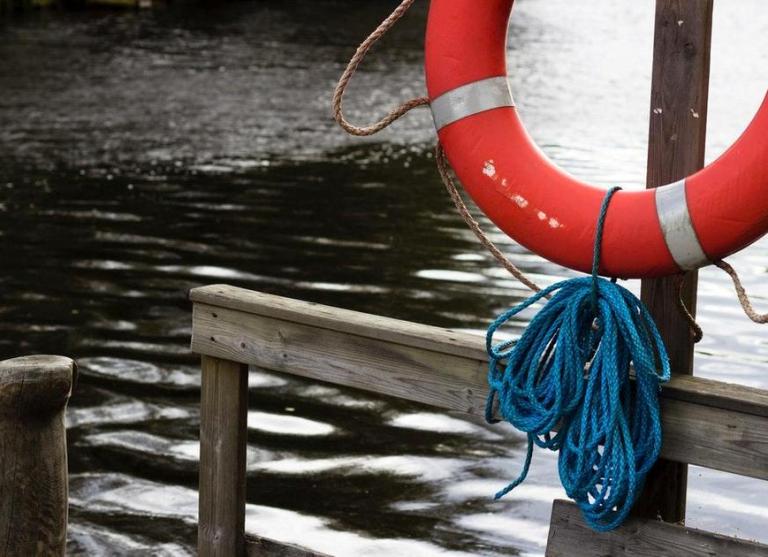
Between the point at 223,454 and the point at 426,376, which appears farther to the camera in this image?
the point at 223,454

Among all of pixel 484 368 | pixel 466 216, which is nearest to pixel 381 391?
pixel 484 368

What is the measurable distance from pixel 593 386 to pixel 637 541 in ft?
0.98

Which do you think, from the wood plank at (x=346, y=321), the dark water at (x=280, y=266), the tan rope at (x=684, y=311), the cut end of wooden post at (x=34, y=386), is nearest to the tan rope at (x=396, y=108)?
the wood plank at (x=346, y=321)

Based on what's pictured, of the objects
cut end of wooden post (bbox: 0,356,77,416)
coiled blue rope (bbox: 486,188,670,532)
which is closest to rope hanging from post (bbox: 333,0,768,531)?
coiled blue rope (bbox: 486,188,670,532)

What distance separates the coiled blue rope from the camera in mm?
2182

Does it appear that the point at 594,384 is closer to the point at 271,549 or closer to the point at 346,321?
the point at 346,321

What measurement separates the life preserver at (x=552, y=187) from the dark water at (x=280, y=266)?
1368mm

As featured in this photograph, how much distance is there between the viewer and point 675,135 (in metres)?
2.24

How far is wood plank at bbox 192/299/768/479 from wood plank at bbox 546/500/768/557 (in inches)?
5.4

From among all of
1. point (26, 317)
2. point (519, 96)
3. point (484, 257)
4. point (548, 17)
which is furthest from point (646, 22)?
point (26, 317)

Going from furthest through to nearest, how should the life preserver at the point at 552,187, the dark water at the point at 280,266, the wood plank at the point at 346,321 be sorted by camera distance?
1. the dark water at the point at 280,266
2. the wood plank at the point at 346,321
3. the life preserver at the point at 552,187

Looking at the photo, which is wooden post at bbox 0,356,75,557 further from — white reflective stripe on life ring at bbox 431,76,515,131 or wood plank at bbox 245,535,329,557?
white reflective stripe on life ring at bbox 431,76,515,131

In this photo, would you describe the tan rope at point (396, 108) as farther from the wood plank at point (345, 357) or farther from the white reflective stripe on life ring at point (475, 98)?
the wood plank at point (345, 357)

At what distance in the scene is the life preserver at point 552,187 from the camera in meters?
2.12
